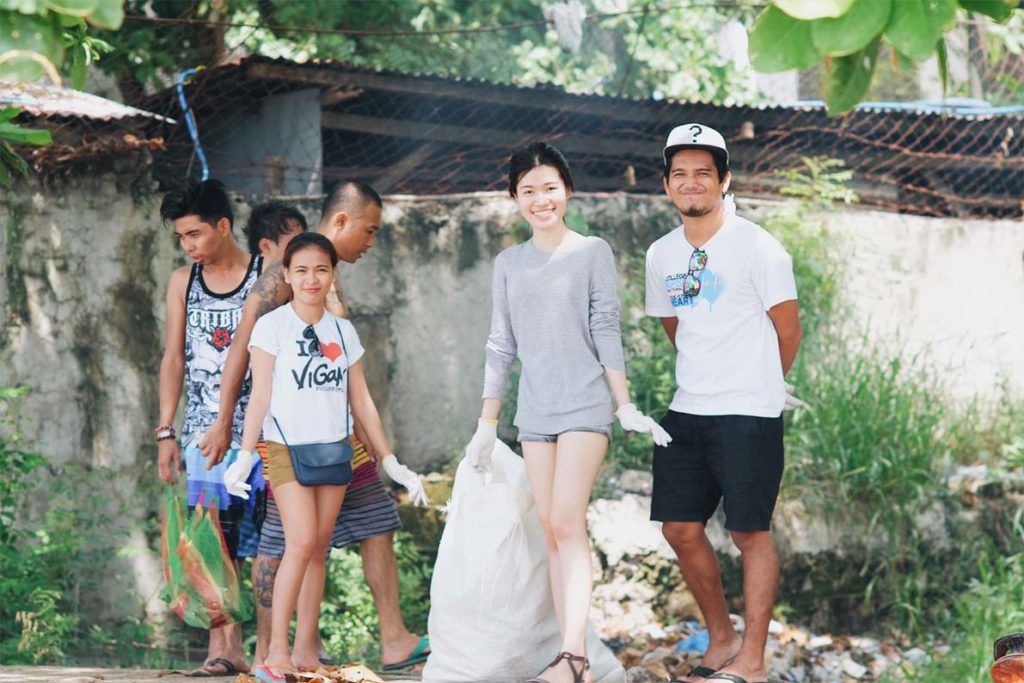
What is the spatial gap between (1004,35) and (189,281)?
8374 mm

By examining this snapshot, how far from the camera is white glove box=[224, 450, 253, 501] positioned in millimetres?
4738

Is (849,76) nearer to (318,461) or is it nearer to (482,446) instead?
(482,446)

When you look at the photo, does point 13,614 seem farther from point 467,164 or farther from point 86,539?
point 467,164

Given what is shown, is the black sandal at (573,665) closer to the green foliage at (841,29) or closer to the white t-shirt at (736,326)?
the white t-shirt at (736,326)

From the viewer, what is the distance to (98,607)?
6.99 m

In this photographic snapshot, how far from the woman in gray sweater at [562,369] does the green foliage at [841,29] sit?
2.02m

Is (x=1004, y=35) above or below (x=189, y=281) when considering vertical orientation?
above


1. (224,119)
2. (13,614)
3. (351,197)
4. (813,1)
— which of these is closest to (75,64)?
(351,197)

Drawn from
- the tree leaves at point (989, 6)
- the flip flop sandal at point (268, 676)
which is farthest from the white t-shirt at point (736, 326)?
the tree leaves at point (989, 6)

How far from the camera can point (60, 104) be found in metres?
7.19

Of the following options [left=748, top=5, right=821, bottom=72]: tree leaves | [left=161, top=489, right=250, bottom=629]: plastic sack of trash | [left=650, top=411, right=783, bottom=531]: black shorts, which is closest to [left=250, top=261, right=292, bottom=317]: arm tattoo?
[left=161, top=489, right=250, bottom=629]: plastic sack of trash

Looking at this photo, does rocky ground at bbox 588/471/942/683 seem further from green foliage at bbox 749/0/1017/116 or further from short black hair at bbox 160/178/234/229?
green foliage at bbox 749/0/1017/116

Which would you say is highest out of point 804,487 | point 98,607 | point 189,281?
→ point 189,281

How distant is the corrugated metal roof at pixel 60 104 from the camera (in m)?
7.00
